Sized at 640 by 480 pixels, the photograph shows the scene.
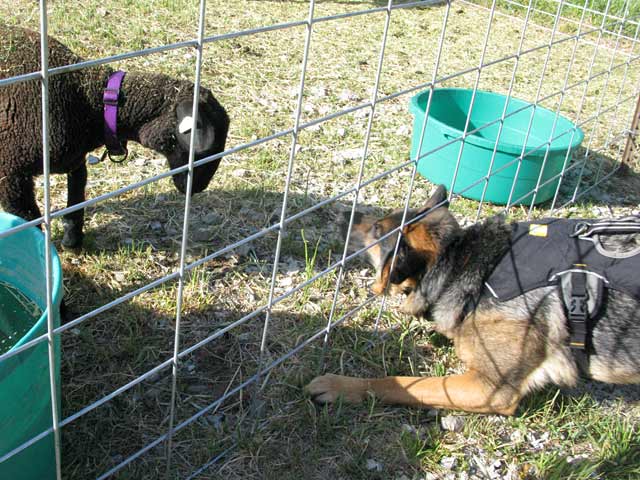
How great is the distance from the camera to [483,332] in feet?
A: 10.2

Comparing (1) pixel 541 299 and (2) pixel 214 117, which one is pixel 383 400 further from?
(2) pixel 214 117

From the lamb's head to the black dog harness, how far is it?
164 centimetres

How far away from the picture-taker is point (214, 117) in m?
3.52

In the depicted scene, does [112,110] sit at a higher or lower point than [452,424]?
higher

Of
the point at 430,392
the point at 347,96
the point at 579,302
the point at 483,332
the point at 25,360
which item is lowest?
the point at 430,392

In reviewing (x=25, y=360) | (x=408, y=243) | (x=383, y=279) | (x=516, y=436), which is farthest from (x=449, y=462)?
(x=25, y=360)

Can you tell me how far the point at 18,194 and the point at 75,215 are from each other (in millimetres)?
347

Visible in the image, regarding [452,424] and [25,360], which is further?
[452,424]

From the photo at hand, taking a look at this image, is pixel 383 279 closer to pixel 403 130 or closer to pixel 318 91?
pixel 403 130

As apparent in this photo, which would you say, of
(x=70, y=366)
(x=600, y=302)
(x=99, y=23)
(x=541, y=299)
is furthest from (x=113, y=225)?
(x=99, y=23)

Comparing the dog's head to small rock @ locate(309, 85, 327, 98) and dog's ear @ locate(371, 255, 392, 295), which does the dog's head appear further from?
small rock @ locate(309, 85, 327, 98)

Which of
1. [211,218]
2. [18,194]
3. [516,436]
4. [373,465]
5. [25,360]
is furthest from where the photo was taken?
[211,218]

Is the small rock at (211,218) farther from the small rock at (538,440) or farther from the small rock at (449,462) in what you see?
the small rock at (538,440)

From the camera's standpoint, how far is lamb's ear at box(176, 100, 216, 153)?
3.40 metres
